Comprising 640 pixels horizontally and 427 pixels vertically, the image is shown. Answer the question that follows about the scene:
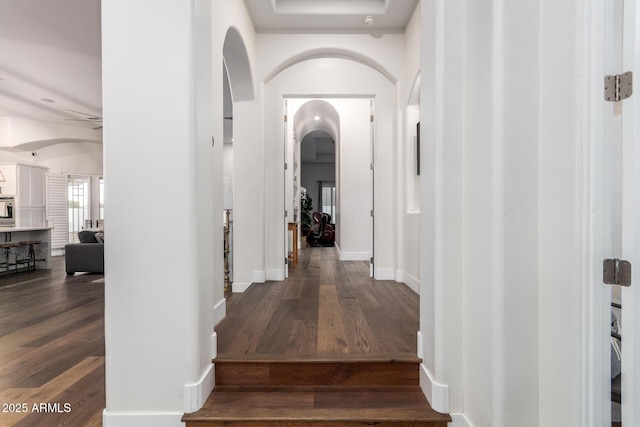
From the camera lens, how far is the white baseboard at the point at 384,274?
4465mm

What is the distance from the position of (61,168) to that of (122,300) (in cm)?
971

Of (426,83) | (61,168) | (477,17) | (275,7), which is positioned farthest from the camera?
(61,168)

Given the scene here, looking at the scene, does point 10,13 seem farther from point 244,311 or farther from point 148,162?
point 244,311

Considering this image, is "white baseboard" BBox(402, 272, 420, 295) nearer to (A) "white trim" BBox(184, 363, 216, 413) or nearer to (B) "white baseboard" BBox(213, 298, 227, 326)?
(B) "white baseboard" BBox(213, 298, 227, 326)

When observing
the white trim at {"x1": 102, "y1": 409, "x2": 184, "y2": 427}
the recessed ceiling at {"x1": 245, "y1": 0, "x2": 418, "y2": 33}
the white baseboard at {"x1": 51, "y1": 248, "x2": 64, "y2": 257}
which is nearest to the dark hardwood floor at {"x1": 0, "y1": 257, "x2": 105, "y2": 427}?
the white trim at {"x1": 102, "y1": 409, "x2": 184, "y2": 427}

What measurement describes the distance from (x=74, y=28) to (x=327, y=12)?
3269mm

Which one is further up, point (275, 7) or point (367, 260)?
point (275, 7)

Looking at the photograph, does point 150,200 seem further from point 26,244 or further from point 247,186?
point 26,244

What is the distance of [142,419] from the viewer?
177 centimetres

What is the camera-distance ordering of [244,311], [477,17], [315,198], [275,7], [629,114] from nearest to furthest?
[629,114] → [477,17] → [244,311] → [275,7] → [315,198]

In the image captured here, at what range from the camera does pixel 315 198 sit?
47.6 feet

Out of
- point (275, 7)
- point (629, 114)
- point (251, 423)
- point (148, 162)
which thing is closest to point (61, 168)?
point (275, 7)

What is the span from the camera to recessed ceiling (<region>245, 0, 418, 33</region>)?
12.3ft

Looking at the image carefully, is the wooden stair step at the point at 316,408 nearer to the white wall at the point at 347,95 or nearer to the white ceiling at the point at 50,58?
the white wall at the point at 347,95
